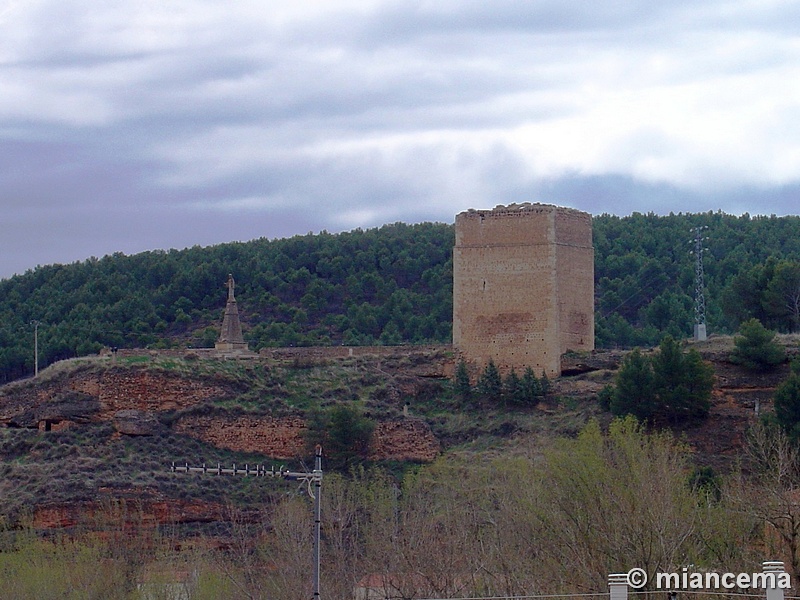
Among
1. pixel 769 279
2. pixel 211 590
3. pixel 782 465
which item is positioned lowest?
pixel 211 590

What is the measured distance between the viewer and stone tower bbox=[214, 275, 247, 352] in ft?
190

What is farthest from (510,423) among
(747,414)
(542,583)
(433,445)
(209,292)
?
(209,292)

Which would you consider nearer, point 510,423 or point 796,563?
point 796,563

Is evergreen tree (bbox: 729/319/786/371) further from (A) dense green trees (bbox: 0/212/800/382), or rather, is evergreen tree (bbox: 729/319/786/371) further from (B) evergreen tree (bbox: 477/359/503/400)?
(A) dense green trees (bbox: 0/212/800/382)

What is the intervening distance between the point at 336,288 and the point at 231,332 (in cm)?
2513

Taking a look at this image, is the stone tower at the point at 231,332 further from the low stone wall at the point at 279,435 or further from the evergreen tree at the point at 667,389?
the evergreen tree at the point at 667,389

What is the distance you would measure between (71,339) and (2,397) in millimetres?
21357

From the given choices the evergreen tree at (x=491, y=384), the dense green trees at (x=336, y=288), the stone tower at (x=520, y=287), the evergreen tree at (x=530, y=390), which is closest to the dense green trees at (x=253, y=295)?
the dense green trees at (x=336, y=288)

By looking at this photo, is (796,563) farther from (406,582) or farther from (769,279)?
(769,279)

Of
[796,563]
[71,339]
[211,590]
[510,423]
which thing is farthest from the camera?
[71,339]

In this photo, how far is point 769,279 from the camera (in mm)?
57688

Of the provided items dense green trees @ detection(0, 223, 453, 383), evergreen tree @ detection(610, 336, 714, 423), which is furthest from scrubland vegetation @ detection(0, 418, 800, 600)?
dense green trees @ detection(0, 223, 453, 383)

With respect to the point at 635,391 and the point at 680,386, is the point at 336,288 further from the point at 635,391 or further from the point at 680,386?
the point at 680,386

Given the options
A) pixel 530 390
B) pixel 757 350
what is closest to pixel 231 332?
pixel 530 390
